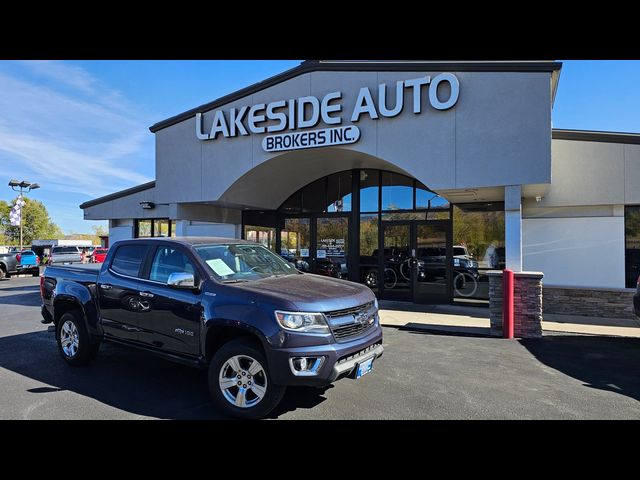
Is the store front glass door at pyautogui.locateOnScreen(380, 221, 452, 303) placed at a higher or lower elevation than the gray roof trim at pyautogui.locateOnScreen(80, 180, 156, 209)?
lower

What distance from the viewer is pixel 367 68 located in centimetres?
992

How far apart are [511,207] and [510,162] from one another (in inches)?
36.4

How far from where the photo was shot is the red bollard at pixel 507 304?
8.12 m

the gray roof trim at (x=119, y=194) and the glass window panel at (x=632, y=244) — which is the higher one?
the gray roof trim at (x=119, y=194)

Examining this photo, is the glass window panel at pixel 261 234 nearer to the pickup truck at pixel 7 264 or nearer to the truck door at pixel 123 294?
the truck door at pixel 123 294

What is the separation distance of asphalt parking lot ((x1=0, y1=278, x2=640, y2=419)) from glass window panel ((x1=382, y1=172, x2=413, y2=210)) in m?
5.83

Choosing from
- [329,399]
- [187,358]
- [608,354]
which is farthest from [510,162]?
[187,358]

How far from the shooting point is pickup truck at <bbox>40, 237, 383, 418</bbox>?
409cm

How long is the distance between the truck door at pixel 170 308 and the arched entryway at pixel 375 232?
7655 millimetres

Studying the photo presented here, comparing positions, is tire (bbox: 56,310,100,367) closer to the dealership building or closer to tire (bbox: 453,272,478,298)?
the dealership building

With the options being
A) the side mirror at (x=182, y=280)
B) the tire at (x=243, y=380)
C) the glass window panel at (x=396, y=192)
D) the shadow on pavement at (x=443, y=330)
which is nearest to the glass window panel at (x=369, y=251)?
the glass window panel at (x=396, y=192)

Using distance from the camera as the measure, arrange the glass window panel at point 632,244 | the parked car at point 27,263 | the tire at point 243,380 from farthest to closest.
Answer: the parked car at point 27,263 < the glass window panel at point 632,244 < the tire at point 243,380

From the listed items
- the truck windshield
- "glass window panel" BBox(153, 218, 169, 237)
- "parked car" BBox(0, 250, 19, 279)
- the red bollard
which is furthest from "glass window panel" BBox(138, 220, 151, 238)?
the red bollard
